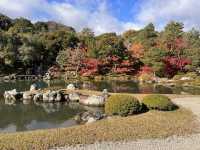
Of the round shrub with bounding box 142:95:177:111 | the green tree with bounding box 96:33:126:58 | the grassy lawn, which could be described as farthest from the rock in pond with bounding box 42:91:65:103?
the green tree with bounding box 96:33:126:58

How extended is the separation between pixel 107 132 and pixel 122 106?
13.1 feet

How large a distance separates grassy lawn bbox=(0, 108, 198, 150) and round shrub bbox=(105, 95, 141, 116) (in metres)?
0.93

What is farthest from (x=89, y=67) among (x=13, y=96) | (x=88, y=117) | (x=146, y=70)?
(x=88, y=117)

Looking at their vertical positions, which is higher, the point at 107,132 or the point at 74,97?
the point at 74,97

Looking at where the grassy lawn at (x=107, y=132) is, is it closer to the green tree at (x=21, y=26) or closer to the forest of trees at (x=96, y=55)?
the forest of trees at (x=96, y=55)

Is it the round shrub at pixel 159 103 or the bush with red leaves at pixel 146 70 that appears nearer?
the round shrub at pixel 159 103

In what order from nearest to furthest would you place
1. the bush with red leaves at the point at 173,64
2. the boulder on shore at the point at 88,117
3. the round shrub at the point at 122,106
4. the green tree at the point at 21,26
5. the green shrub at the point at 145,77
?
1. the round shrub at the point at 122,106
2. the boulder on shore at the point at 88,117
3. the green shrub at the point at 145,77
4. the bush with red leaves at the point at 173,64
5. the green tree at the point at 21,26

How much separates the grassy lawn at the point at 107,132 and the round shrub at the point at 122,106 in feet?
3.04

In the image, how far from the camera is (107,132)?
12891 millimetres

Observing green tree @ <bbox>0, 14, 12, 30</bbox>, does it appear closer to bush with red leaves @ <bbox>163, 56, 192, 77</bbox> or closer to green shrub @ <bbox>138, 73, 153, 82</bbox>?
green shrub @ <bbox>138, 73, 153, 82</bbox>

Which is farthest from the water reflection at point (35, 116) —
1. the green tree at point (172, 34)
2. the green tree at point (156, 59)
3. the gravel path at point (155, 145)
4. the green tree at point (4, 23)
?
the green tree at point (4, 23)

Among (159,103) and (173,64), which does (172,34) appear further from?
(159,103)

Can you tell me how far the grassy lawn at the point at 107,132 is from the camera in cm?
1162

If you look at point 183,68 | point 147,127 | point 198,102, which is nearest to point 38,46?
point 183,68
